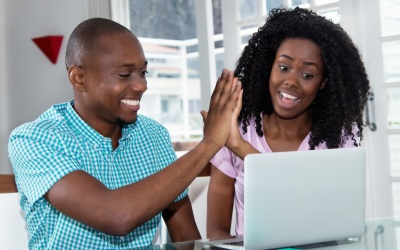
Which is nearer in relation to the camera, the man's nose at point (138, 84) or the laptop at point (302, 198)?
the laptop at point (302, 198)

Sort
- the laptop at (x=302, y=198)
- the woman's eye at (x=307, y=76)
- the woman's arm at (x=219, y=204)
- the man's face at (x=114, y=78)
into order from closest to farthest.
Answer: the laptop at (x=302, y=198), the man's face at (x=114, y=78), the woman's arm at (x=219, y=204), the woman's eye at (x=307, y=76)

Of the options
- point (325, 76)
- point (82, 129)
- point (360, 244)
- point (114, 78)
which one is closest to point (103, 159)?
point (82, 129)

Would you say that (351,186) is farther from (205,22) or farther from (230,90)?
(205,22)

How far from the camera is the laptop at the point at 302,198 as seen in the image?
1.10 meters

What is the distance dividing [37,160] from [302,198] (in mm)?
529

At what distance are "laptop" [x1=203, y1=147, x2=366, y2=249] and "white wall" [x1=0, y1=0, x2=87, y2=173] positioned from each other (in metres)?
3.78

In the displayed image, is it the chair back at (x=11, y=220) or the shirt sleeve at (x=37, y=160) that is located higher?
the shirt sleeve at (x=37, y=160)

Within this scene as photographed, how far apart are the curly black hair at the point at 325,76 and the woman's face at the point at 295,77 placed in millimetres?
32

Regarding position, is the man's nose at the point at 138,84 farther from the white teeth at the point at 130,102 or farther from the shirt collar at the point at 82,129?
the shirt collar at the point at 82,129

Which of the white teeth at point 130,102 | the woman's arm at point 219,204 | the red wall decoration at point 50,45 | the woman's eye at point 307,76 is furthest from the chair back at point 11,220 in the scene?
the red wall decoration at point 50,45

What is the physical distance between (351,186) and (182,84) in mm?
5406

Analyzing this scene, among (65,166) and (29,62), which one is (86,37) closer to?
(65,166)

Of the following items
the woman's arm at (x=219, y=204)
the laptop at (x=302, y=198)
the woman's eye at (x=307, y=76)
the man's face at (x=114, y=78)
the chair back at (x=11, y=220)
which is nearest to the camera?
the laptop at (x=302, y=198)

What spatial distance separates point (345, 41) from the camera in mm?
1842
